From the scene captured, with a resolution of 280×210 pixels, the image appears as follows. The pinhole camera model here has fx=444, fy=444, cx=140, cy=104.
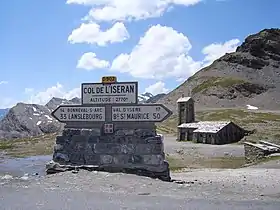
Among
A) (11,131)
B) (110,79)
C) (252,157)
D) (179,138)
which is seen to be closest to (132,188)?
(110,79)

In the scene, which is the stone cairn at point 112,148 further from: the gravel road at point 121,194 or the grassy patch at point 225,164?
the grassy patch at point 225,164

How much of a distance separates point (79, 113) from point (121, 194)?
6.63 m

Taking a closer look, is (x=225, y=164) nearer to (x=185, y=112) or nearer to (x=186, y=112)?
(x=186, y=112)

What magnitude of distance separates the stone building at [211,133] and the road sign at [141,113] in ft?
194

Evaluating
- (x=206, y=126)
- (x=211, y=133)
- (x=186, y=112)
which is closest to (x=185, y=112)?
(x=186, y=112)

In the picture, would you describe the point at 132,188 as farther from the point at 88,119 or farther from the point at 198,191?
the point at 88,119

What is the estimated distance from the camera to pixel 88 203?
12773 mm

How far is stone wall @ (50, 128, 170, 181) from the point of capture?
19031mm

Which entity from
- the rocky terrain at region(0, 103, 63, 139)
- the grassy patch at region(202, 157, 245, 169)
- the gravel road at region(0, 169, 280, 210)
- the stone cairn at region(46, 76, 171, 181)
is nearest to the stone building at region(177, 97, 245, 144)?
the grassy patch at region(202, 157, 245, 169)

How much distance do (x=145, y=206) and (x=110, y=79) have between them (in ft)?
29.0

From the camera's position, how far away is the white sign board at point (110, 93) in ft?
64.2

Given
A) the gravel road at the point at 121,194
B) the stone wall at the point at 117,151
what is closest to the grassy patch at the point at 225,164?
the stone wall at the point at 117,151

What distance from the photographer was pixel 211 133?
77.9 m

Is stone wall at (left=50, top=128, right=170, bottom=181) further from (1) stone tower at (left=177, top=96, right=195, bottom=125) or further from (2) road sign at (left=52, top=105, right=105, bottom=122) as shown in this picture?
(1) stone tower at (left=177, top=96, right=195, bottom=125)
